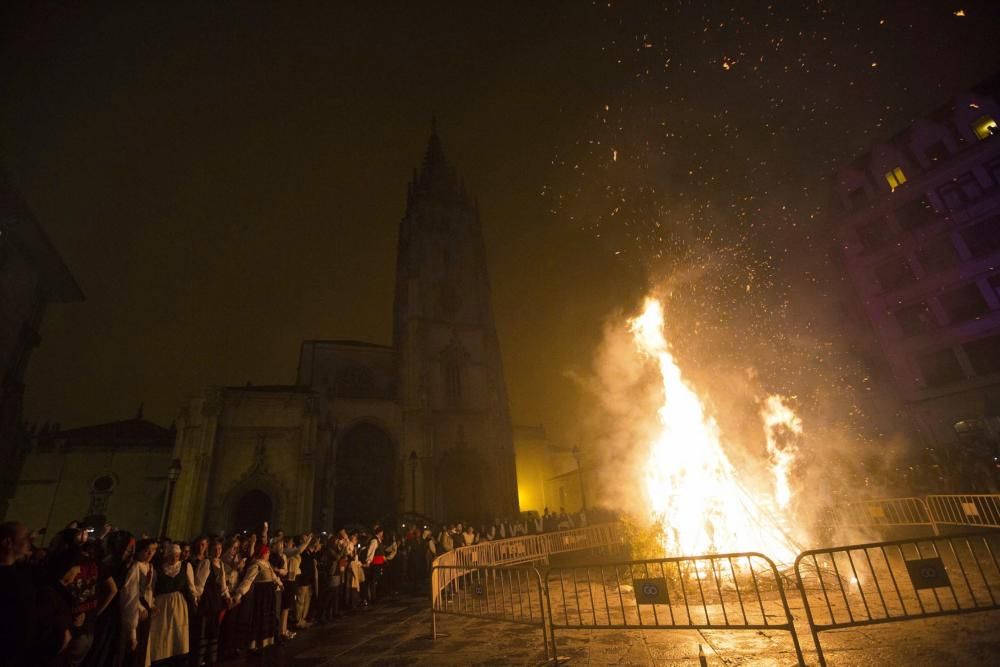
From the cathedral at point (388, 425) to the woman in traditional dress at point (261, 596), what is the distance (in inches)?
472

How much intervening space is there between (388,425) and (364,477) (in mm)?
3188

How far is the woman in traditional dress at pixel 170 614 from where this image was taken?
5.92 m

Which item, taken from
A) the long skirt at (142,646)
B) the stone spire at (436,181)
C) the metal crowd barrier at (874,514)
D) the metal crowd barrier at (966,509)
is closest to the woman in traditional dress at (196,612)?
the long skirt at (142,646)

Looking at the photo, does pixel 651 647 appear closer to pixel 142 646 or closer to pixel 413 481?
pixel 142 646

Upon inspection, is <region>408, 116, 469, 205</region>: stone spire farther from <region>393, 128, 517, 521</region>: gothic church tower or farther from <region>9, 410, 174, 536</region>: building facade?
<region>9, 410, 174, 536</region>: building facade

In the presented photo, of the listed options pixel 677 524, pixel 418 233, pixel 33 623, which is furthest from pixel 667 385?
pixel 418 233

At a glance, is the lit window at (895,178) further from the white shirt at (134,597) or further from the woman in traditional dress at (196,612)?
the white shirt at (134,597)

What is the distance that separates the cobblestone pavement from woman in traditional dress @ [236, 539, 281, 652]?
12.5 inches

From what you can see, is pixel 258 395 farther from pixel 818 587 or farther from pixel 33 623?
pixel 818 587

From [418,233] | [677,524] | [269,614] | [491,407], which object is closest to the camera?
[269,614]

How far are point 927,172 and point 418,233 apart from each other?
104 ft

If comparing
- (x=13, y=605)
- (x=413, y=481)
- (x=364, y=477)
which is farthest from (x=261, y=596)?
(x=364, y=477)

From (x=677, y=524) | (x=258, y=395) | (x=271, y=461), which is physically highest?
(x=258, y=395)

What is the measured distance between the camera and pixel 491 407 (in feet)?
91.1
